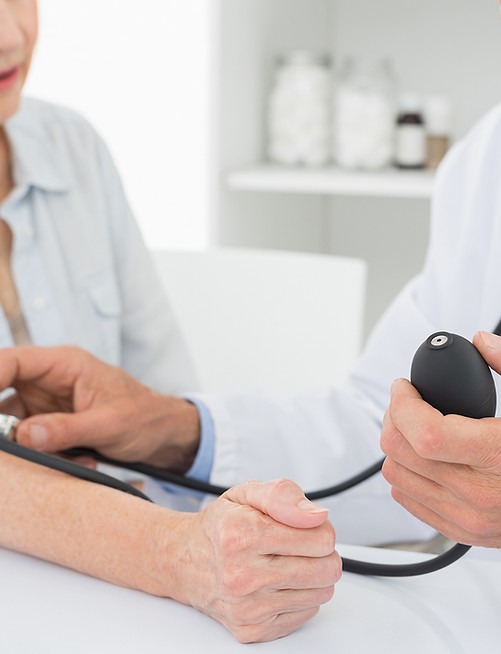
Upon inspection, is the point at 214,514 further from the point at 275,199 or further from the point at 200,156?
the point at 275,199

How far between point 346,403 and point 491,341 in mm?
473

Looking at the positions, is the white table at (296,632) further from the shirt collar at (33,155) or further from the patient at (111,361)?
the shirt collar at (33,155)

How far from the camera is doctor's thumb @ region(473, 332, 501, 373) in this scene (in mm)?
464

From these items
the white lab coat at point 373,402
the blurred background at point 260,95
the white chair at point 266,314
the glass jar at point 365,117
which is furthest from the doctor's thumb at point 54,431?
the glass jar at point 365,117

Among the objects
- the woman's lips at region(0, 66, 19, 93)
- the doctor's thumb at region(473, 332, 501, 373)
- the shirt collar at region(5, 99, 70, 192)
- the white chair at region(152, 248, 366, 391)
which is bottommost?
the white chair at region(152, 248, 366, 391)

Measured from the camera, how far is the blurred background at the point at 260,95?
1912mm

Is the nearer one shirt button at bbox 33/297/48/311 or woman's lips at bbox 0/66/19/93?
woman's lips at bbox 0/66/19/93

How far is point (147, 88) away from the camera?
1986 millimetres

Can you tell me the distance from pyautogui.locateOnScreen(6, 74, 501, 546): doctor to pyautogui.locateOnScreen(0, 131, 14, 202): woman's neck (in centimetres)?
43

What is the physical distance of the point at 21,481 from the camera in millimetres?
664

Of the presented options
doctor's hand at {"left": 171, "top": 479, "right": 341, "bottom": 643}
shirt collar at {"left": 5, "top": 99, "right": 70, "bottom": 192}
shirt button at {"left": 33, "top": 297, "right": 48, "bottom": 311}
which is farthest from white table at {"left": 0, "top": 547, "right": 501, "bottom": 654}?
shirt collar at {"left": 5, "top": 99, "right": 70, "bottom": 192}

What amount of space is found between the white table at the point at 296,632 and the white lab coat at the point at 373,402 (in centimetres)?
33

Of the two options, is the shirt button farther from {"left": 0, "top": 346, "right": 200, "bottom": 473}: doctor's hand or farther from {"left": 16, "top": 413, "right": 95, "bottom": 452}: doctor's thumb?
{"left": 16, "top": 413, "right": 95, "bottom": 452}: doctor's thumb

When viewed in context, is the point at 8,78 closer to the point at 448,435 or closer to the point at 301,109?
the point at 448,435
